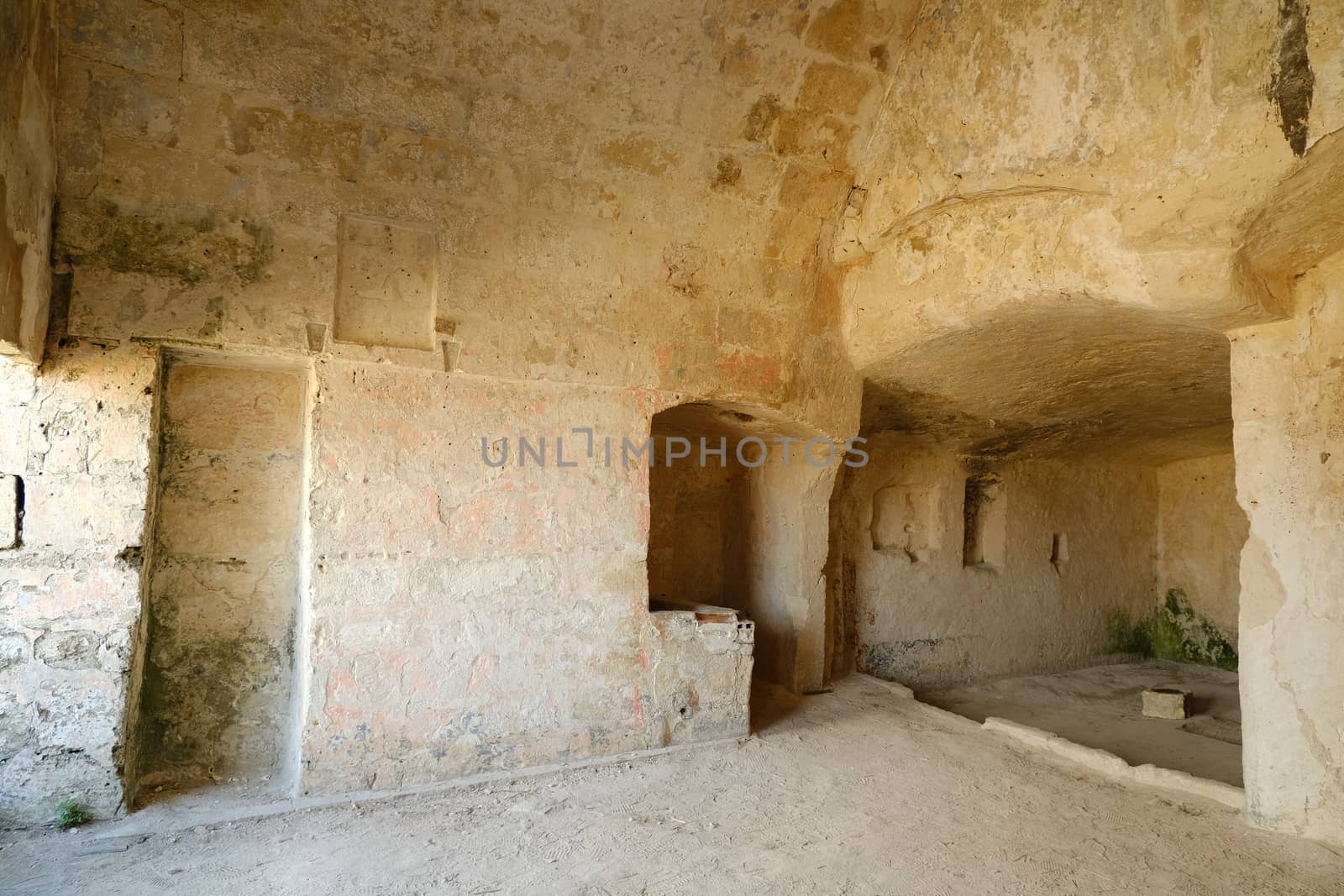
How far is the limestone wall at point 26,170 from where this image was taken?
7.41 feet

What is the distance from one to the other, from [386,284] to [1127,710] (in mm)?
5026

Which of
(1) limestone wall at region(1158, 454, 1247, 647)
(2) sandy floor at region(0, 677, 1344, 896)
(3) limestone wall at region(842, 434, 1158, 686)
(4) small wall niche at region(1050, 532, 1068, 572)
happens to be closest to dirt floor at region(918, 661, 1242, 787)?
(3) limestone wall at region(842, 434, 1158, 686)

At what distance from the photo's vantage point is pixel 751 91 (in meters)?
3.60

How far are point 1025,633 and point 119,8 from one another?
635cm

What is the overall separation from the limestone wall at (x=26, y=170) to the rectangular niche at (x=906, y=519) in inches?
186

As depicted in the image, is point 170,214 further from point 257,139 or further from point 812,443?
point 812,443

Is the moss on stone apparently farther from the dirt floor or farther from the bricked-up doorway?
the bricked-up doorway

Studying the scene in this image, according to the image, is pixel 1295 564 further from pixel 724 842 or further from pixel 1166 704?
pixel 1166 704

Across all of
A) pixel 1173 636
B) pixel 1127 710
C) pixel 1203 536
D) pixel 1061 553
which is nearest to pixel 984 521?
pixel 1061 553

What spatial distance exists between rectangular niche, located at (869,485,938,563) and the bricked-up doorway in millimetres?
3821

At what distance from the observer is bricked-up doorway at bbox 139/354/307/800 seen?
3.27 meters

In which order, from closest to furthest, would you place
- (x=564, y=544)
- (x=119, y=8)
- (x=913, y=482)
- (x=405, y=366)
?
(x=119, y=8) < (x=405, y=366) < (x=564, y=544) < (x=913, y=482)

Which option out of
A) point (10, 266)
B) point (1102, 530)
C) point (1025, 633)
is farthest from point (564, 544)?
point (1102, 530)

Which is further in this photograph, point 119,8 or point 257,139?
point 257,139
